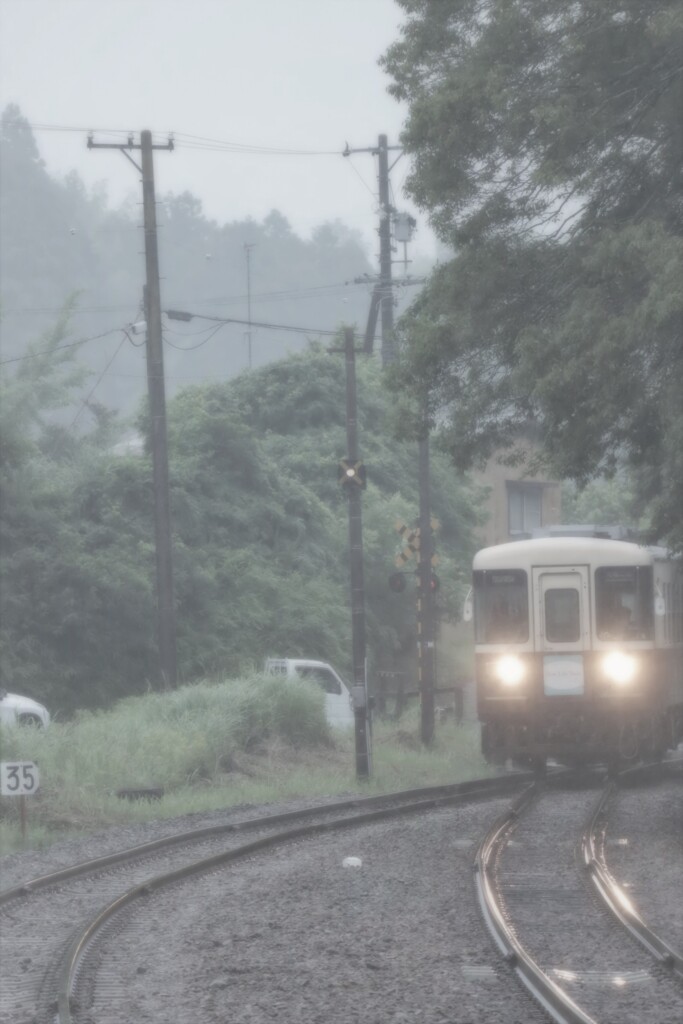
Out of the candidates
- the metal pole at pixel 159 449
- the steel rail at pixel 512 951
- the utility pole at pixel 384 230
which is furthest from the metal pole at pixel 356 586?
the utility pole at pixel 384 230

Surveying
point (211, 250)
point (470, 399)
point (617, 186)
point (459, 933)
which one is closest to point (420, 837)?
point (470, 399)

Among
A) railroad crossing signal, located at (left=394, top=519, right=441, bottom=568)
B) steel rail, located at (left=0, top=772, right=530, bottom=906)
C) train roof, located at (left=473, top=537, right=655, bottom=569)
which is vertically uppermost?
railroad crossing signal, located at (left=394, top=519, right=441, bottom=568)

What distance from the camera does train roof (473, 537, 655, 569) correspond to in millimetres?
19984

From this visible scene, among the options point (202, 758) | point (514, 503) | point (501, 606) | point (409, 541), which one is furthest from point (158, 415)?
point (514, 503)

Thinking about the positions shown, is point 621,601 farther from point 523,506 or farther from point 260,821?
point 523,506

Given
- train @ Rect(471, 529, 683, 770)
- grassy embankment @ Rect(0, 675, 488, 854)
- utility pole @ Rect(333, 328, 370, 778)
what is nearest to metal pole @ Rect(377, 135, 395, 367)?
grassy embankment @ Rect(0, 675, 488, 854)

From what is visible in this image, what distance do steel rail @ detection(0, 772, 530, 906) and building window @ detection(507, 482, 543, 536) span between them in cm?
2903

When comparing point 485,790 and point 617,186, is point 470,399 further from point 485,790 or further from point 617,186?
point 485,790

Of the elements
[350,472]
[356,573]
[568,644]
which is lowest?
[568,644]

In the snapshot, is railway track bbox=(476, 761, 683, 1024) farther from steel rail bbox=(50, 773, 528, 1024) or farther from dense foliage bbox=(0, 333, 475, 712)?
dense foliage bbox=(0, 333, 475, 712)

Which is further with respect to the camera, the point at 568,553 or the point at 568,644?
the point at 568,553

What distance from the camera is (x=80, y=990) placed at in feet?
28.1

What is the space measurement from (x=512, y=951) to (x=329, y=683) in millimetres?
18993

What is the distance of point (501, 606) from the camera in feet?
66.6
